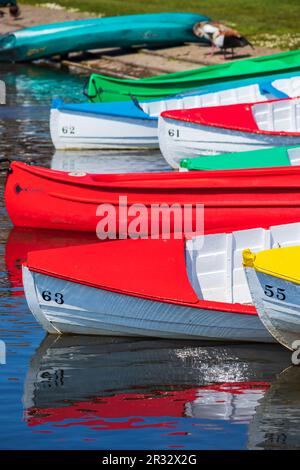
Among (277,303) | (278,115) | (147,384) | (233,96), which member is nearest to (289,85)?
(233,96)

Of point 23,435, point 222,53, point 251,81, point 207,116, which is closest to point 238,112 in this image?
point 207,116

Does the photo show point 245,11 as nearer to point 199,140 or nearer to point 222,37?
point 222,37

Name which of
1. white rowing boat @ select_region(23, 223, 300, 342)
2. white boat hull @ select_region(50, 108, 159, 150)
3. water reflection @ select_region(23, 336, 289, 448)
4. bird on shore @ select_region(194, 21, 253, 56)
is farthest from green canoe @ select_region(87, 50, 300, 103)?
water reflection @ select_region(23, 336, 289, 448)

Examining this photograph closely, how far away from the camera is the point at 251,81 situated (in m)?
41.2

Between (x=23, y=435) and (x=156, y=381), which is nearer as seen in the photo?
(x=23, y=435)

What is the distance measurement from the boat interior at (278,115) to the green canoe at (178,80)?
5801 mm

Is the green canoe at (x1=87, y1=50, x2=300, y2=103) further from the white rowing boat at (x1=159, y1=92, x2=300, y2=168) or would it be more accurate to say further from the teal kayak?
the teal kayak

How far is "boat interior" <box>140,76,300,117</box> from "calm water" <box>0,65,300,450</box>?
15888 millimetres

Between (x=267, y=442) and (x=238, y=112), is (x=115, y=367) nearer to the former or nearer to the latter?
(x=267, y=442)

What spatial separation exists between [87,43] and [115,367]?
3471cm

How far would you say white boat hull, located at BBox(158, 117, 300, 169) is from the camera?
35.3m

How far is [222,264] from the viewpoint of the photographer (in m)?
22.9

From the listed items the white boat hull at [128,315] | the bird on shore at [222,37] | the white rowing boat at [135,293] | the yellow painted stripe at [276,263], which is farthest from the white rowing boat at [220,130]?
the yellow painted stripe at [276,263]
